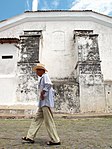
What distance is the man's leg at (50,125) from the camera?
4574 mm

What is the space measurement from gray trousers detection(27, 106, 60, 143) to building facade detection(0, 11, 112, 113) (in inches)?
292

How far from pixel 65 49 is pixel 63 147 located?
1213 cm

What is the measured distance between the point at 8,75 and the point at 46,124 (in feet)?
28.7

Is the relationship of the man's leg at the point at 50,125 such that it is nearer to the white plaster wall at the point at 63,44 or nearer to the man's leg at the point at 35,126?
the man's leg at the point at 35,126

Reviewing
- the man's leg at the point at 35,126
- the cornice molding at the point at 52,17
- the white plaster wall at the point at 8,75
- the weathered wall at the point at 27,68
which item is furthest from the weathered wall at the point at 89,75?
the man's leg at the point at 35,126

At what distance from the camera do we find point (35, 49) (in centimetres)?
1382

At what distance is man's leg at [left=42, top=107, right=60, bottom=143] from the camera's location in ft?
15.0

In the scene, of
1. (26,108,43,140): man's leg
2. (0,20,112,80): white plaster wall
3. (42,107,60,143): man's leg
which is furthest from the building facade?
(42,107,60,143): man's leg

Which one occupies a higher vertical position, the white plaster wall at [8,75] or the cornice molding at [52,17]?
the cornice molding at [52,17]

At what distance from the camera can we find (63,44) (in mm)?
16188

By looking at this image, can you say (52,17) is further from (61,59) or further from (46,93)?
(46,93)

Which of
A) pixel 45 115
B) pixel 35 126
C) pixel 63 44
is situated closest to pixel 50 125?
pixel 45 115

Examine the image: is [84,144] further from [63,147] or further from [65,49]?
[65,49]

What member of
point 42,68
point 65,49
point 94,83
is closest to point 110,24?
point 65,49
